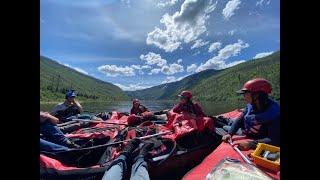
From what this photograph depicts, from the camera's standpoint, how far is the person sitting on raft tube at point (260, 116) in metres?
6.22

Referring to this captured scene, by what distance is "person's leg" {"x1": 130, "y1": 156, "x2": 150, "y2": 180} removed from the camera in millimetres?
5816

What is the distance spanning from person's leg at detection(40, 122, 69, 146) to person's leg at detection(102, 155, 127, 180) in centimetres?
133

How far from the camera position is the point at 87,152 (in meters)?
7.18

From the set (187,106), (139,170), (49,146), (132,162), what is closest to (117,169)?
(139,170)

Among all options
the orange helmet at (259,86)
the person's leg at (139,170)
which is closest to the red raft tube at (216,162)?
the person's leg at (139,170)

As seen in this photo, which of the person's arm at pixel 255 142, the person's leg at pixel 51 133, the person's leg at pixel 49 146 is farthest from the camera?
the person's leg at pixel 51 133

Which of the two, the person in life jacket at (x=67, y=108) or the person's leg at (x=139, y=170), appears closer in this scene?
the person's leg at (x=139, y=170)

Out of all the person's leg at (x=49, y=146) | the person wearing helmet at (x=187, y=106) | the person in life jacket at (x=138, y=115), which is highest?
the person wearing helmet at (x=187, y=106)

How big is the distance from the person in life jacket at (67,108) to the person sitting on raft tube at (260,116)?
19.9 feet

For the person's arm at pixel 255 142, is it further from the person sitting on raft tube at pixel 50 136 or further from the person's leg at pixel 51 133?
the person's leg at pixel 51 133

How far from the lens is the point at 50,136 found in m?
6.84
